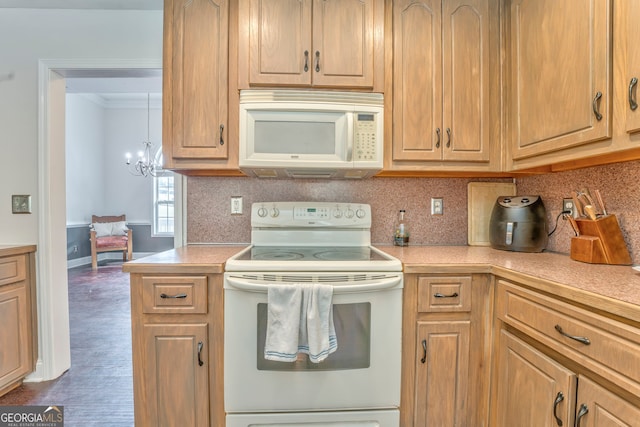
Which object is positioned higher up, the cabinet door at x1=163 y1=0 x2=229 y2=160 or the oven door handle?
the cabinet door at x1=163 y1=0 x2=229 y2=160

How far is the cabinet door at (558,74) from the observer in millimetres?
1128

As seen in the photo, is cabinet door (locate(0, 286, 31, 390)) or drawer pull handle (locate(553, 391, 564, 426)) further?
cabinet door (locate(0, 286, 31, 390))

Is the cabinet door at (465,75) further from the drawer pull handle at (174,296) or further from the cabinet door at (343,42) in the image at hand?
the drawer pull handle at (174,296)

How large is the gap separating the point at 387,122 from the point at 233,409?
154 centimetres

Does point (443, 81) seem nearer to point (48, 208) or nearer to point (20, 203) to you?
point (48, 208)

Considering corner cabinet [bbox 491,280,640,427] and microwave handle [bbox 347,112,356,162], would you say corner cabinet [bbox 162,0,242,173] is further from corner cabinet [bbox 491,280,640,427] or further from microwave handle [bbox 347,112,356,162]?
corner cabinet [bbox 491,280,640,427]

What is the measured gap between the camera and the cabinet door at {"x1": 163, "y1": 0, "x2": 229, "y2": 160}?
162 centimetres

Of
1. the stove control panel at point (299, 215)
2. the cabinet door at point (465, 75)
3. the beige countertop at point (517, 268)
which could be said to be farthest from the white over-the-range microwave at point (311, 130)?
the beige countertop at point (517, 268)

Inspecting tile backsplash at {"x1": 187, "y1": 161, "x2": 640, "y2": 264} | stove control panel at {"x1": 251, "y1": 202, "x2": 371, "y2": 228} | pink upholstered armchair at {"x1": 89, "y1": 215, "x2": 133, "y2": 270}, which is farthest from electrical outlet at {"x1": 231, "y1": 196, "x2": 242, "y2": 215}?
pink upholstered armchair at {"x1": 89, "y1": 215, "x2": 133, "y2": 270}

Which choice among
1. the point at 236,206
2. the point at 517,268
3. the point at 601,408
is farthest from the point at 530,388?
the point at 236,206

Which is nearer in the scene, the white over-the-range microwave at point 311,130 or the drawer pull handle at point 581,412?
the drawer pull handle at point 581,412

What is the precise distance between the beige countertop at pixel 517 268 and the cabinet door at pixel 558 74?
50 cm

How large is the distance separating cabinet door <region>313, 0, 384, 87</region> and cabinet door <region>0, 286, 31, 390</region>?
2185 millimetres

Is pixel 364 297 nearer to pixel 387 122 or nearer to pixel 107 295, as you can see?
pixel 387 122
